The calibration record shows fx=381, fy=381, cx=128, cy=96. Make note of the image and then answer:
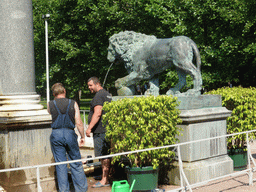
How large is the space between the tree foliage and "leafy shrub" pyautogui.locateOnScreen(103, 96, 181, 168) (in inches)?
492

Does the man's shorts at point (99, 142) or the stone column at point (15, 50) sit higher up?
the stone column at point (15, 50)

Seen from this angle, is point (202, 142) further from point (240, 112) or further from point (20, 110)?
point (20, 110)

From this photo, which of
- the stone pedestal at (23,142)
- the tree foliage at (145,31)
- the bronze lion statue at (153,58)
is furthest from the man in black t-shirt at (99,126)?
the tree foliage at (145,31)

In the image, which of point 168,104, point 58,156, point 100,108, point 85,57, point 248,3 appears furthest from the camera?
point 85,57

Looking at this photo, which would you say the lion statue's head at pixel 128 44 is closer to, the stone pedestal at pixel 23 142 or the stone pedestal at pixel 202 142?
the stone pedestal at pixel 202 142

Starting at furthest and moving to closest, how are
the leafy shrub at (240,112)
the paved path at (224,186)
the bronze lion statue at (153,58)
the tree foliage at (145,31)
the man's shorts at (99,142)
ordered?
the tree foliage at (145,31) → the leafy shrub at (240,112) → the bronze lion statue at (153,58) → the man's shorts at (99,142) → the paved path at (224,186)

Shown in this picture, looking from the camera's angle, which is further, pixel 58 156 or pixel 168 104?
pixel 168 104

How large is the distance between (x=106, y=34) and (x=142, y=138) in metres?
16.0

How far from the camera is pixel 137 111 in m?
6.03

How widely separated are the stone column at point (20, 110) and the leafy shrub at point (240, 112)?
3.88m

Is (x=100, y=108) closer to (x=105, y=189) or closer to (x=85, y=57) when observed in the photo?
(x=105, y=189)

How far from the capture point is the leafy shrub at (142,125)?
6.02 m

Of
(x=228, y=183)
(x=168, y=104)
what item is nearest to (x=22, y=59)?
(x=168, y=104)

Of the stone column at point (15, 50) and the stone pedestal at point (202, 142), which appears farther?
the stone pedestal at point (202, 142)
